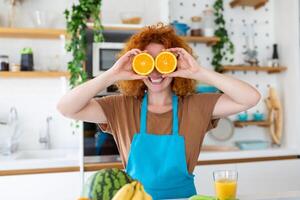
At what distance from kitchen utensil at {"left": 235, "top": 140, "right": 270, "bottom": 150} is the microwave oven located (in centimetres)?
140

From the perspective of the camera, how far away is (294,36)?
118 inches

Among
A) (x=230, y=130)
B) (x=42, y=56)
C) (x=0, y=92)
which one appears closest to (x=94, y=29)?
(x=42, y=56)

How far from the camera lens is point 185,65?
1.27 meters

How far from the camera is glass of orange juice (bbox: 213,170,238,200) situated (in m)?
0.98

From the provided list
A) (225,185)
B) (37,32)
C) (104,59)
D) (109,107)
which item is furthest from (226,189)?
(37,32)

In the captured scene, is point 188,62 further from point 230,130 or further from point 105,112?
point 230,130

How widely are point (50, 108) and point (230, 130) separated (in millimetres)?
1608

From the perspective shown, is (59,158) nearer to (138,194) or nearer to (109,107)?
(109,107)

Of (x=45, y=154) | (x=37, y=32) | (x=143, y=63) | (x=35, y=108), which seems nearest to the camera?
(x=143, y=63)

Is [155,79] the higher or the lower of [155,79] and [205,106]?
the higher

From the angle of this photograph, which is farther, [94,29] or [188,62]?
[94,29]

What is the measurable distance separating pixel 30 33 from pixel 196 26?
1436mm

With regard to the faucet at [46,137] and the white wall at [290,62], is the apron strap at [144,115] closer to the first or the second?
the faucet at [46,137]

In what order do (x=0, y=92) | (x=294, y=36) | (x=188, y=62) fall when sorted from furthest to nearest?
(x=294, y=36) → (x=0, y=92) → (x=188, y=62)
